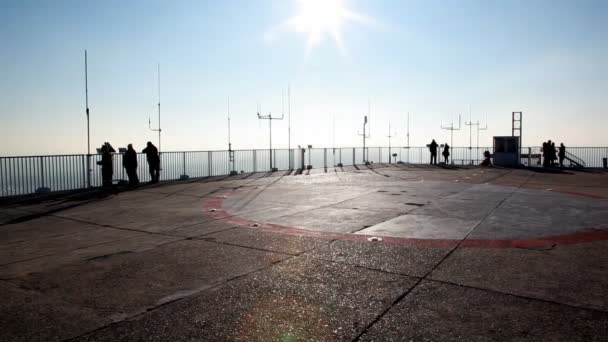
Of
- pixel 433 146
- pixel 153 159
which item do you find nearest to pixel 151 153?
pixel 153 159

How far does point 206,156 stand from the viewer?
25.2 m

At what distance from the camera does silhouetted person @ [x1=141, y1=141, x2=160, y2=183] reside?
19.4 meters

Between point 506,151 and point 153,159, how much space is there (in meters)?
25.8

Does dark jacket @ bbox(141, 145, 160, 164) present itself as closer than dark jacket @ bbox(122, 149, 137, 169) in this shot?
No

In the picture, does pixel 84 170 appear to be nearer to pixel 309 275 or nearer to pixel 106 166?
pixel 106 166

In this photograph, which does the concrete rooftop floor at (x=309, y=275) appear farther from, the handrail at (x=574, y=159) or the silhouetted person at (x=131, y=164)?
the handrail at (x=574, y=159)

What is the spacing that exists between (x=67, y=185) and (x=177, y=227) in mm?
11348

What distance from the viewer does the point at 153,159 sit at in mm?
19516

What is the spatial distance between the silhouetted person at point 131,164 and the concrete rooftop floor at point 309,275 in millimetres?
8039

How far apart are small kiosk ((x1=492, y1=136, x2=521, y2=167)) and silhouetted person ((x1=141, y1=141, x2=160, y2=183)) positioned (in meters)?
25.1

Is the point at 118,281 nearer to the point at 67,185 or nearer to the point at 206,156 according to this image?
the point at 67,185

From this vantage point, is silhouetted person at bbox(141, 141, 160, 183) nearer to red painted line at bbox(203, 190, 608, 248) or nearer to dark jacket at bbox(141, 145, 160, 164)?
dark jacket at bbox(141, 145, 160, 164)

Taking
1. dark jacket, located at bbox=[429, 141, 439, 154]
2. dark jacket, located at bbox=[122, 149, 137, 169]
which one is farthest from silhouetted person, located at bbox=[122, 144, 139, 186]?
dark jacket, located at bbox=[429, 141, 439, 154]

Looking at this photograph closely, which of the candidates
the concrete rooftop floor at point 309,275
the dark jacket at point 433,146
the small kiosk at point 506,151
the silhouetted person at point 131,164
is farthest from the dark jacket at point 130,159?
the small kiosk at point 506,151
